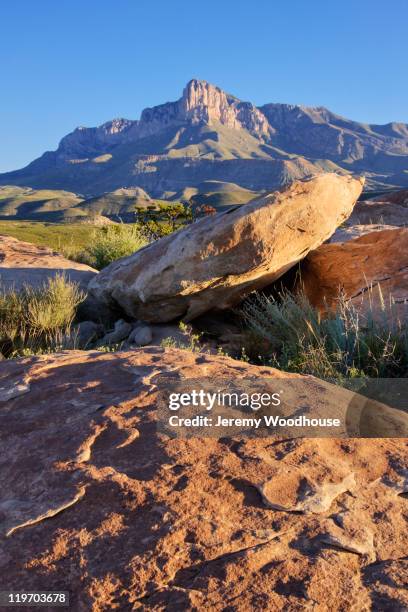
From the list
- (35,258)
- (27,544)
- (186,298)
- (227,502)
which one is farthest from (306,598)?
(35,258)

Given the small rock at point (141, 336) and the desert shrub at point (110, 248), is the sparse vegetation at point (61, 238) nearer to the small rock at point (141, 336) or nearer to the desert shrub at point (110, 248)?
the desert shrub at point (110, 248)

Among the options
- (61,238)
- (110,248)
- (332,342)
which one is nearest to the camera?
(332,342)

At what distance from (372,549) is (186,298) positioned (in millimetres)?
5532

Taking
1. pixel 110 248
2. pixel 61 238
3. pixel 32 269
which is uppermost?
pixel 110 248

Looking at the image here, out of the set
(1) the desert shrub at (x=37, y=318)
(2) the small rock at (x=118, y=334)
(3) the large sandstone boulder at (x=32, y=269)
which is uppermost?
(3) the large sandstone boulder at (x=32, y=269)

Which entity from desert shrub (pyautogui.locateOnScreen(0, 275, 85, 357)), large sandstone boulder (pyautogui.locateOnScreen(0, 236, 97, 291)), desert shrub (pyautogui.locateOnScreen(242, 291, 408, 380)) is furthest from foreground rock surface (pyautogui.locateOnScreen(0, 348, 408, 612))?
large sandstone boulder (pyautogui.locateOnScreen(0, 236, 97, 291))

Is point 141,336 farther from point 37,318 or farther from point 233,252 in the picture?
point 233,252

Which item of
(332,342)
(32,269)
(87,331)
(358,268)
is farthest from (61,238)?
(332,342)

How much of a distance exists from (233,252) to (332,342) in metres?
1.93

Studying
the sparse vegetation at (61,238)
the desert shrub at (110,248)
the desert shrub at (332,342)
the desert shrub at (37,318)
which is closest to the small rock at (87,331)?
the desert shrub at (37,318)

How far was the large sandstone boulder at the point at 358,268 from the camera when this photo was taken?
6.98m

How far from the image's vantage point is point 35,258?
10617 millimetres

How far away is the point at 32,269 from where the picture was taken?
386 inches

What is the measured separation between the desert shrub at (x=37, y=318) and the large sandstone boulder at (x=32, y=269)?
0.70 m
